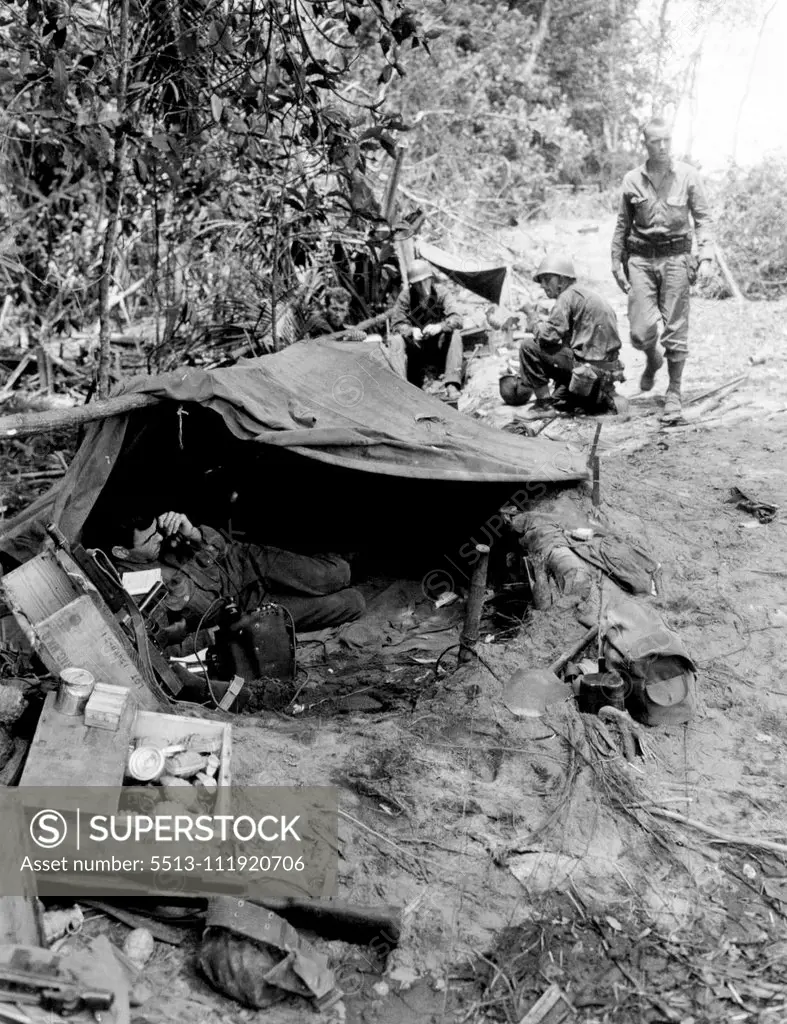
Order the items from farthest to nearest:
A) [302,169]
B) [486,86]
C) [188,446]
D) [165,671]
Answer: [486,86] → [302,169] → [188,446] → [165,671]

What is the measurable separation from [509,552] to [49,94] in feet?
11.9

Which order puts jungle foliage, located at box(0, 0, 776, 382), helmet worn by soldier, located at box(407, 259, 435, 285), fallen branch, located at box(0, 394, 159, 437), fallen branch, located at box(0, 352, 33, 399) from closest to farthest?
fallen branch, located at box(0, 394, 159, 437)
jungle foliage, located at box(0, 0, 776, 382)
fallen branch, located at box(0, 352, 33, 399)
helmet worn by soldier, located at box(407, 259, 435, 285)

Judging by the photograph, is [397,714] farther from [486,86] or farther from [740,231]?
[486,86]

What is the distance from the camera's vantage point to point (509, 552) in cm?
556

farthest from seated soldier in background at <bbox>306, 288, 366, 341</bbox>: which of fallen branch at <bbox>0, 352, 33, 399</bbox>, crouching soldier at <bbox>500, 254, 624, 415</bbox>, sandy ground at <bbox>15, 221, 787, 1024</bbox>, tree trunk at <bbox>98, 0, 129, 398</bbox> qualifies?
sandy ground at <bbox>15, 221, 787, 1024</bbox>

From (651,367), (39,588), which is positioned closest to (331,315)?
(651,367)

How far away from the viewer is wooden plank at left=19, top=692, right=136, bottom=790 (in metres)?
3.08

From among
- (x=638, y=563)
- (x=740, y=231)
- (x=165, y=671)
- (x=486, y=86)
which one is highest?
(x=486, y=86)

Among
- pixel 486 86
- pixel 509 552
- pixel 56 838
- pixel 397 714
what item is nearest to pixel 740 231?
pixel 486 86

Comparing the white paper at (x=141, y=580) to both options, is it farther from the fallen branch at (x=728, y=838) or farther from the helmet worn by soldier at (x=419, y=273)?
the helmet worn by soldier at (x=419, y=273)

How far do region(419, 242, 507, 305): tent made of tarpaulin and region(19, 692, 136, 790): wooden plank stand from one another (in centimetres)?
851

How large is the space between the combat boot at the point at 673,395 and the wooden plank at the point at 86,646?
5.33 m

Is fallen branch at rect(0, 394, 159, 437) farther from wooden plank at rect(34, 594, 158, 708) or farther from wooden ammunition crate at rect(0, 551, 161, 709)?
wooden plank at rect(34, 594, 158, 708)

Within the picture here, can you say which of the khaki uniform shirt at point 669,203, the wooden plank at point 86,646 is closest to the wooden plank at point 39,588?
the wooden plank at point 86,646
